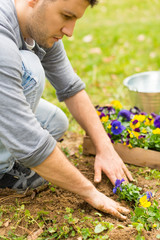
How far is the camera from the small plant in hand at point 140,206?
60.6 inches

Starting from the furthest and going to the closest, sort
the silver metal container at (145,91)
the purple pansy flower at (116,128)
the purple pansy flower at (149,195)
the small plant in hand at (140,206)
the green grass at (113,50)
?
1. the green grass at (113,50)
2. the silver metal container at (145,91)
3. the purple pansy flower at (116,128)
4. the purple pansy flower at (149,195)
5. the small plant in hand at (140,206)

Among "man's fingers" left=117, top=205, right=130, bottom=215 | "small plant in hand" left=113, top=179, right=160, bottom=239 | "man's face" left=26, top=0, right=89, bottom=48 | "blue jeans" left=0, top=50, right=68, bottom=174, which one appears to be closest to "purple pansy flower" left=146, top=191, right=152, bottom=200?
"small plant in hand" left=113, top=179, right=160, bottom=239

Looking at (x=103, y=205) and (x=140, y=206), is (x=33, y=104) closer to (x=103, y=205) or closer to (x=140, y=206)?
(x=103, y=205)

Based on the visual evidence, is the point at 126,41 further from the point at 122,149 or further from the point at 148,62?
the point at 122,149

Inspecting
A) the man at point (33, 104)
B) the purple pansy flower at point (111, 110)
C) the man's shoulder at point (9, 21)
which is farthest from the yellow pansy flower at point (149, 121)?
the man's shoulder at point (9, 21)

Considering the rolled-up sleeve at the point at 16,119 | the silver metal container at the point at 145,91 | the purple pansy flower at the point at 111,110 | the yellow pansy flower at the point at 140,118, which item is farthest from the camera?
the silver metal container at the point at 145,91

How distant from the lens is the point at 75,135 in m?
2.58

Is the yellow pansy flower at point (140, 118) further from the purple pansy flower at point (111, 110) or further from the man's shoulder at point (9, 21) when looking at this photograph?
the man's shoulder at point (9, 21)

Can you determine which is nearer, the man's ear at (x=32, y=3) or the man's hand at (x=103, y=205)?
the man's ear at (x=32, y=3)

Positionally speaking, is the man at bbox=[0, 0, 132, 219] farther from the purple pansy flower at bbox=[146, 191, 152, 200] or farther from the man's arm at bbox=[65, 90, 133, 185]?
the purple pansy flower at bbox=[146, 191, 152, 200]

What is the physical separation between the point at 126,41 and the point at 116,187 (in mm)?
3096

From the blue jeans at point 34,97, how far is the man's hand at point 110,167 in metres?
0.39

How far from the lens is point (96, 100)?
10.2 feet

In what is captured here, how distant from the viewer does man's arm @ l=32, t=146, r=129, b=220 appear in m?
1.46
